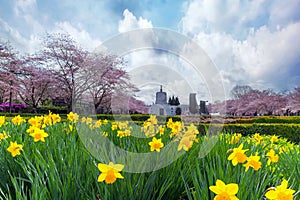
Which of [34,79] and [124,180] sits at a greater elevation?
[34,79]

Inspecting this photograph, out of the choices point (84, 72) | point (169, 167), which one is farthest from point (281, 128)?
point (84, 72)

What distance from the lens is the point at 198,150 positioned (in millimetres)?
1855

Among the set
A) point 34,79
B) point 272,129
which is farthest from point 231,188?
point 34,79

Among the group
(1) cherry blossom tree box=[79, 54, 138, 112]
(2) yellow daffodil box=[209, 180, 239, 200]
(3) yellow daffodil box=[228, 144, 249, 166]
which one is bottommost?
(2) yellow daffodil box=[209, 180, 239, 200]

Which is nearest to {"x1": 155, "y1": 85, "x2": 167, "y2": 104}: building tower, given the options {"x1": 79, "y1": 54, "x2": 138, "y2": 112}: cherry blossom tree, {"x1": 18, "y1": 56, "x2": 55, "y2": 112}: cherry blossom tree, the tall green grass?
{"x1": 79, "y1": 54, "x2": 138, "y2": 112}: cherry blossom tree

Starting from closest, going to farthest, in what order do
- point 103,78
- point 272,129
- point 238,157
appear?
point 238,157, point 272,129, point 103,78

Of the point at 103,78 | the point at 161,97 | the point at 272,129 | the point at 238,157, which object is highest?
the point at 103,78

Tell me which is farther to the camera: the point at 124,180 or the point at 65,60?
the point at 65,60

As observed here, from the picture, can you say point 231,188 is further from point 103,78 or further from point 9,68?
point 9,68

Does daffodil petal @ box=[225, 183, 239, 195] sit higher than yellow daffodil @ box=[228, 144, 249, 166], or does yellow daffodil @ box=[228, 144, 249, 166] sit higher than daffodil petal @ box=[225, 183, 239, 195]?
yellow daffodil @ box=[228, 144, 249, 166]

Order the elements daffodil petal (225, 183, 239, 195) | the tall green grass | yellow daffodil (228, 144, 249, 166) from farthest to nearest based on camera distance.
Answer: yellow daffodil (228, 144, 249, 166) → the tall green grass → daffodil petal (225, 183, 239, 195)

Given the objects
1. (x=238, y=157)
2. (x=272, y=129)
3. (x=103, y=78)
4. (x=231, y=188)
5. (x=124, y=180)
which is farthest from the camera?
(x=103, y=78)

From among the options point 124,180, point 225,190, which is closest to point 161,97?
point 124,180

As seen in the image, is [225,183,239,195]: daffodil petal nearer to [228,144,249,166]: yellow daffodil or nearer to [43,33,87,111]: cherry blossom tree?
[228,144,249,166]: yellow daffodil
